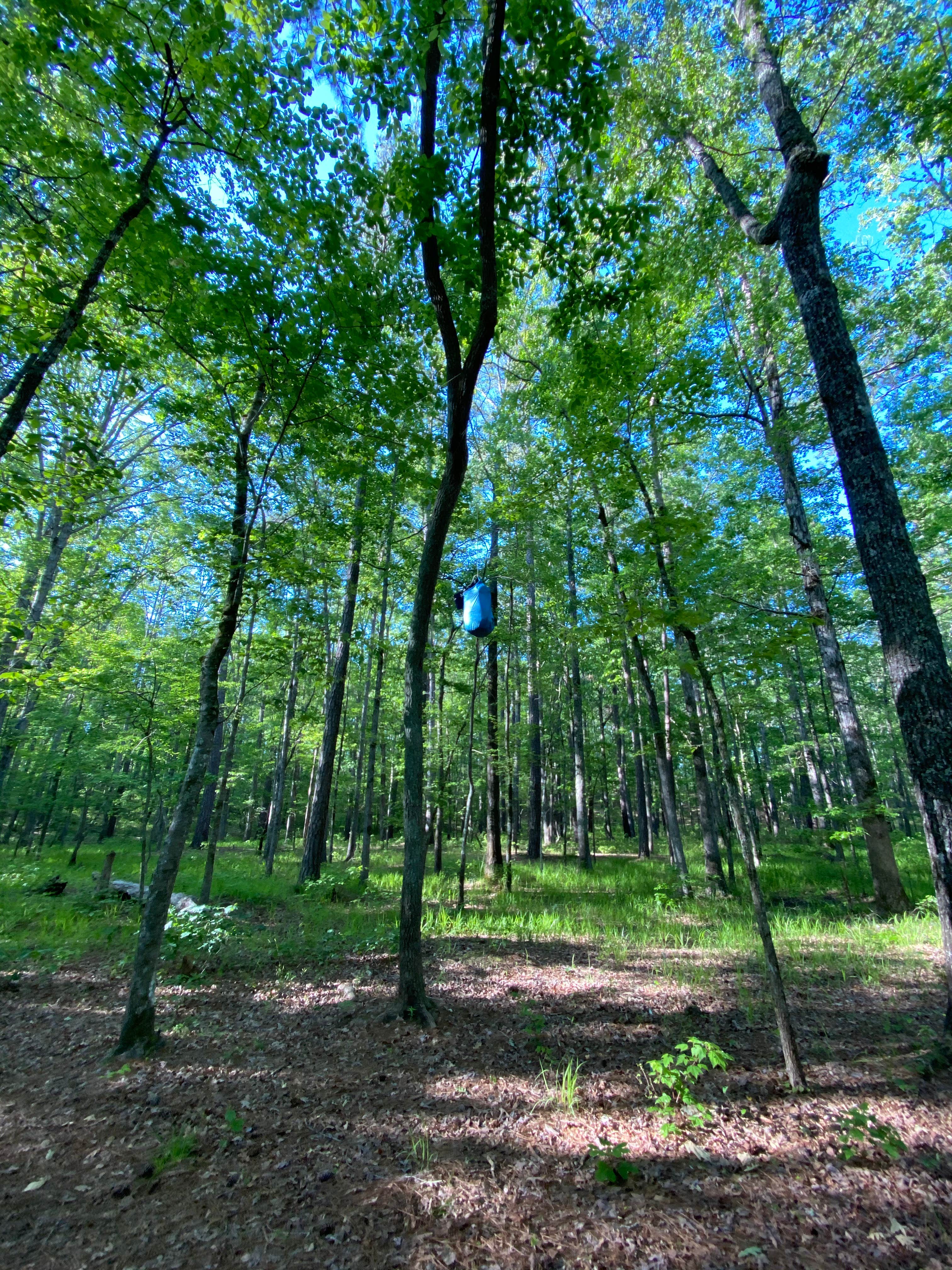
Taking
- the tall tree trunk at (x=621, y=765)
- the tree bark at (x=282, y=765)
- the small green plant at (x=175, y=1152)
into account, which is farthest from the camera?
the tall tree trunk at (x=621, y=765)

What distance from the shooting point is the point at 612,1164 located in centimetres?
249

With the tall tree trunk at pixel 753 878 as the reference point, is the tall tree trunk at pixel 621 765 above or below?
above

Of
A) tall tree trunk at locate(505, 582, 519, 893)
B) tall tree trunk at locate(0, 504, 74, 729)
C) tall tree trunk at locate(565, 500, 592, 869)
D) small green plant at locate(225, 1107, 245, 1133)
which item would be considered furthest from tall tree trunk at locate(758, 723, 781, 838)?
tall tree trunk at locate(0, 504, 74, 729)

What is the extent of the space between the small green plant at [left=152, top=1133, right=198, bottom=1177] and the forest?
0.02 meters

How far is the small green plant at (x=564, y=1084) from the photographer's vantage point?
3.06 m

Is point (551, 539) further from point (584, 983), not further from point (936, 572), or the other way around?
point (584, 983)

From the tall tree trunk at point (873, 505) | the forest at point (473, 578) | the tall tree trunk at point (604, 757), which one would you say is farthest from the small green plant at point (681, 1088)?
the tall tree trunk at point (604, 757)

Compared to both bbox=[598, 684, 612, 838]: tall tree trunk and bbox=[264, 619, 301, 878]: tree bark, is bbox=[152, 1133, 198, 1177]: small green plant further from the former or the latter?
bbox=[598, 684, 612, 838]: tall tree trunk

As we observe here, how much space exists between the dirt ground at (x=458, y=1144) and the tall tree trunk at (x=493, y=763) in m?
7.62

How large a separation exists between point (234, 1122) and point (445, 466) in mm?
4861

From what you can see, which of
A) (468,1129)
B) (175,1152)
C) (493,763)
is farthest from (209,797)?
(468,1129)

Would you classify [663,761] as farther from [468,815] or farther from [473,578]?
[473,578]

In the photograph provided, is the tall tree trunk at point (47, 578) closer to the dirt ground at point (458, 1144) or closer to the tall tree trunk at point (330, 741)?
the tall tree trunk at point (330, 741)

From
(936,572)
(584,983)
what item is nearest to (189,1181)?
(584,983)
